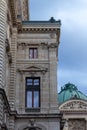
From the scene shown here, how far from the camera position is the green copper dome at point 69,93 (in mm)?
108775

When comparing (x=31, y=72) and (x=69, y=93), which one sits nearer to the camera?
(x=31, y=72)

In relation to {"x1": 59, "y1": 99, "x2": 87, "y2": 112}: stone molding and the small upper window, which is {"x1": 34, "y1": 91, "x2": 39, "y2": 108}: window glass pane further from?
{"x1": 59, "y1": 99, "x2": 87, "y2": 112}: stone molding

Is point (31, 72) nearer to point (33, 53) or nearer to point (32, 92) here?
point (32, 92)

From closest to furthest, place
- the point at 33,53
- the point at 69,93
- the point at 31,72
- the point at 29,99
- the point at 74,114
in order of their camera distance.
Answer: the point at 29,99, the point at 31,72, the point at 33,53, the point at 74,114, the point at 69,93

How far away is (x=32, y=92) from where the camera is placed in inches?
2351

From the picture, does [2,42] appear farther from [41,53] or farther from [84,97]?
[84,97]

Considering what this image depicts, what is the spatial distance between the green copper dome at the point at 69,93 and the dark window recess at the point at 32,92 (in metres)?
46.1

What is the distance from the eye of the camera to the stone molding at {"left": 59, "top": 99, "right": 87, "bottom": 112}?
102m

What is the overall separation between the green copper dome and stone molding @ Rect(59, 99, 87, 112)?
5.70 feet

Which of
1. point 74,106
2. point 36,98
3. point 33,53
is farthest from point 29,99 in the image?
point 74,106

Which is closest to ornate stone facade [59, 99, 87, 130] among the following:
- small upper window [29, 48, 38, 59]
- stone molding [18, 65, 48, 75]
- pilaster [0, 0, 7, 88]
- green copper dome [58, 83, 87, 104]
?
green copper dome [58, 83, 87, 104]

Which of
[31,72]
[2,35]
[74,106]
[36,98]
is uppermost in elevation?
[2,35]

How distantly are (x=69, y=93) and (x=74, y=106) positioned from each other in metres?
12.0

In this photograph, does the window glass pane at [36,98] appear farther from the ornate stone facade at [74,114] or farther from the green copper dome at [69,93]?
the green copper dome at [69,93]
